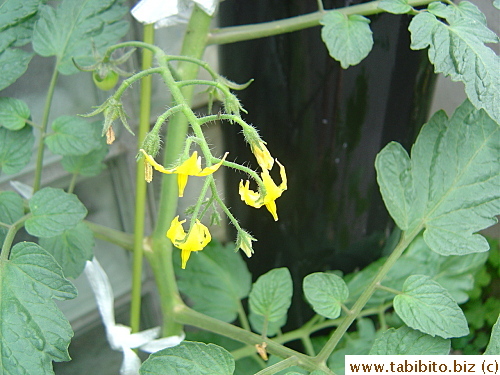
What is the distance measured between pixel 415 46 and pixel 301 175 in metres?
0.36

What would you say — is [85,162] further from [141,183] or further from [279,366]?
[279,366]

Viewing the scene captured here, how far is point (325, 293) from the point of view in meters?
0.62

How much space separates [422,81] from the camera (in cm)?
78

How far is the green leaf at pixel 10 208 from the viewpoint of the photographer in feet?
1.99

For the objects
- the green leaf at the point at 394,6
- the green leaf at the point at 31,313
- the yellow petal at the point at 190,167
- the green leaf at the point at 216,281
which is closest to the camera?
the yellow petal at the point at 190,167

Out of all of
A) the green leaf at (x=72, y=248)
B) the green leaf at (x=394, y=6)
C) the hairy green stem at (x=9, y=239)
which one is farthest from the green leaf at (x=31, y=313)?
the green leaf at (x=394, y=6)

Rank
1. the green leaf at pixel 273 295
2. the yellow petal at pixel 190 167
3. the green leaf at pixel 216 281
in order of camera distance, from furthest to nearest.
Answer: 1. the green leaf at pixel 216 281
2. the green leaf at pixel 273 295
3. the yellow petal at pixel 190 167

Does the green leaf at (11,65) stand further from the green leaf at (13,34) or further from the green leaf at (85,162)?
the green leaf at (85,162)

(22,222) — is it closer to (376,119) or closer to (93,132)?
(93,132)

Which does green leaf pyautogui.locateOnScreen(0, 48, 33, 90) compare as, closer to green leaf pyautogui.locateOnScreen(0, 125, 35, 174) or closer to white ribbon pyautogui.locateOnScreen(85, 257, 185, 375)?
green leaf pyautogui.locateOnScreen(0, 125, 35, 174)

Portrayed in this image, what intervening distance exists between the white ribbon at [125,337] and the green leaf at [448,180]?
0.38 metres

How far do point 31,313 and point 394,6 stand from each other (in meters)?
0.52

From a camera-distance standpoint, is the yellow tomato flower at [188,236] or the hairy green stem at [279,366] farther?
the hairy green stem at [279,366]

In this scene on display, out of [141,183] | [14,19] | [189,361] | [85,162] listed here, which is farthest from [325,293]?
[14,19]
